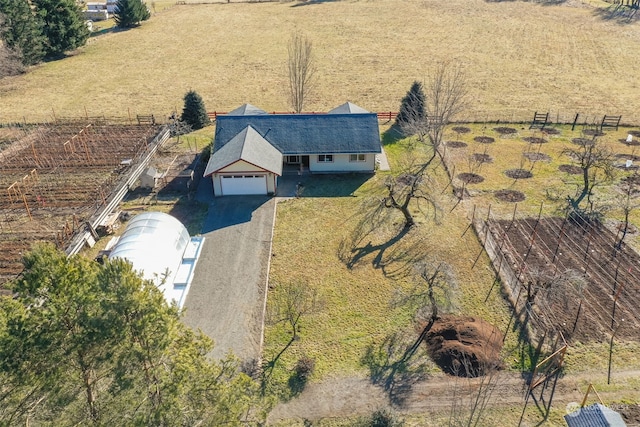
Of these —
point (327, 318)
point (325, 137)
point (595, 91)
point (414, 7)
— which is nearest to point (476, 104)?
point (595, 91)

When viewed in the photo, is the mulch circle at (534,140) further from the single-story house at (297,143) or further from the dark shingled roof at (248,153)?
the dark shingled roof at (248,153)

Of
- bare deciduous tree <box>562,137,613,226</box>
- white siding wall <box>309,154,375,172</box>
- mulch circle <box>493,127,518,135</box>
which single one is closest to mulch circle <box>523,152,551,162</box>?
bare deciduous tree <box>562,137,613,226</box>

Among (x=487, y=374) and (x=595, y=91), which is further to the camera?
(x=595, y=91)

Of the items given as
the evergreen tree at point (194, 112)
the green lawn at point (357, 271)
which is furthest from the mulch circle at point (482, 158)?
the evergreen tree at point (194, 112)

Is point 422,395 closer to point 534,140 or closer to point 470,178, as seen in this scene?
point 470,178

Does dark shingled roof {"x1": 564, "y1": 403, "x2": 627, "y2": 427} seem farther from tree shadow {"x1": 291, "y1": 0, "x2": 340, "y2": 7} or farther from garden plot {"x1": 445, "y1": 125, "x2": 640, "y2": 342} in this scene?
tree shadow {"x1": 291, "y1": 0, "x2": 340, "y2": 7}

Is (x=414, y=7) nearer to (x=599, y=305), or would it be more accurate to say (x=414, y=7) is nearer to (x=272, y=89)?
(x=272, y=89)
